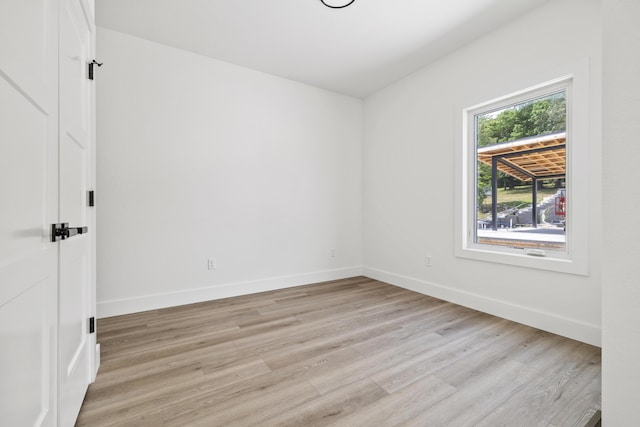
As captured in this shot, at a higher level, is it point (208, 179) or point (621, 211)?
point (208, 179)

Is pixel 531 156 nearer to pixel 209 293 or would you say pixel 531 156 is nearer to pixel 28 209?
pixel 28 209

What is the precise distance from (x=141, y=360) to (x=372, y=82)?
3929 millimetres

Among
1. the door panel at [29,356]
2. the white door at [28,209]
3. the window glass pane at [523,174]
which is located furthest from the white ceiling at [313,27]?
the door panel at [29,356]

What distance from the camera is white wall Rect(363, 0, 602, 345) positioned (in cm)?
215

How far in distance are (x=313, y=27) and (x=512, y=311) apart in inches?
129

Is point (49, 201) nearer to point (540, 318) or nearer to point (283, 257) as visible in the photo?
point (283, 257)

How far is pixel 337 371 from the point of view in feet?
A: 5.83

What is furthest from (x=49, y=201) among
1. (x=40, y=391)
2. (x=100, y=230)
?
(x=100, y=230)

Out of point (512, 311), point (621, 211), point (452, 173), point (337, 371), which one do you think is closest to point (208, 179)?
point (337, 371)

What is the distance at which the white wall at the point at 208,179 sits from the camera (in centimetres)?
273

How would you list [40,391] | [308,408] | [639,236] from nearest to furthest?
1. [639,236]
2. [40,391]
3. [308,408]

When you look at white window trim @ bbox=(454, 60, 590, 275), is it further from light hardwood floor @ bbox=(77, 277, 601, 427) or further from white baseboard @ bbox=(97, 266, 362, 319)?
white baseboard @ bbox=(97, 266, 362, 319)

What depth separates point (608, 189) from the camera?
82cm

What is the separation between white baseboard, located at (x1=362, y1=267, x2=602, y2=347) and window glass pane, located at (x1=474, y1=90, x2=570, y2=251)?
0.58 meters
